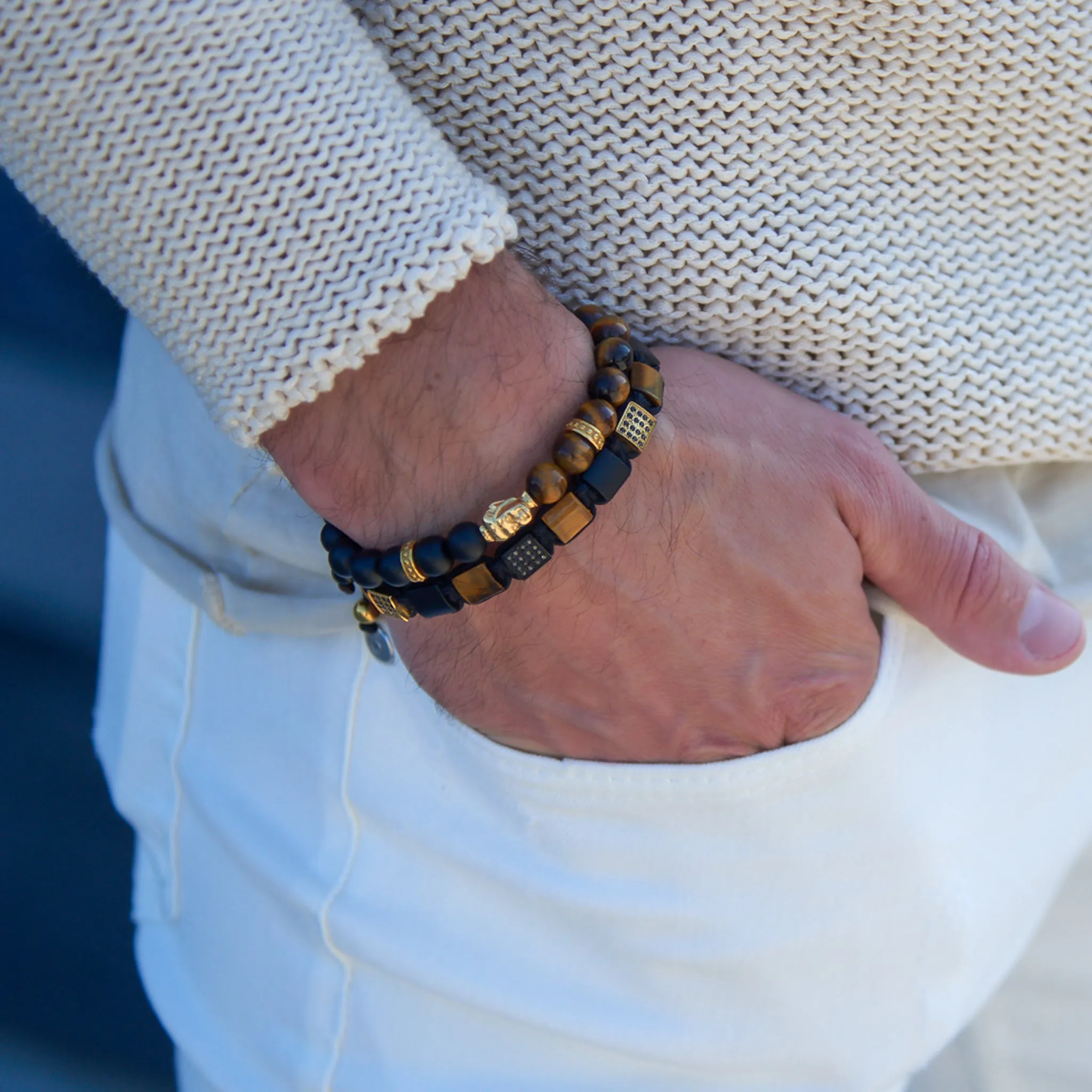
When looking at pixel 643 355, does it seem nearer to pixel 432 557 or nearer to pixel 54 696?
pixel 432 557

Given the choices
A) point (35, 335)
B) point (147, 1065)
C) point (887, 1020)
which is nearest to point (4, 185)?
point (35, 335)

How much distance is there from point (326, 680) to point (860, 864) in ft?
1.64

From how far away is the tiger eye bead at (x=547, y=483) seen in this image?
26.7 inches

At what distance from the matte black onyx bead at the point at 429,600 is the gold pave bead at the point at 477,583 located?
0.01 m

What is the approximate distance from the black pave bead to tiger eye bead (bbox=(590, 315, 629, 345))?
0.17 metres

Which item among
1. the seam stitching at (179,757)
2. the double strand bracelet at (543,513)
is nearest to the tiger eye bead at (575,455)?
the double strand bracelet at (543,513)

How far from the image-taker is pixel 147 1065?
170cm

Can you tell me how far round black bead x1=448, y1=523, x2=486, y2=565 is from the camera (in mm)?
676

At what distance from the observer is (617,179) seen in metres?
0.74

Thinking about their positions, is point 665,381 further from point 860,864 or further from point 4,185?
point 4,185

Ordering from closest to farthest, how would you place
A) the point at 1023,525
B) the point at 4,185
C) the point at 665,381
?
the point at 665,381
the point at 1023,525
the point at 4,185

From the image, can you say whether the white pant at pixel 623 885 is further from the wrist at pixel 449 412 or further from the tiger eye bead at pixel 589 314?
the tiger eye bead at pixel 589 314

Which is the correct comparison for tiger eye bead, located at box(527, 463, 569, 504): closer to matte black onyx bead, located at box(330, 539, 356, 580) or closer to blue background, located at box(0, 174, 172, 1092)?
matte black onyx bead, located at box(330, 539, 356, 580)

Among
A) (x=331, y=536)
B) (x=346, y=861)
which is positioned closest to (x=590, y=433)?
(x=331, y=536)
